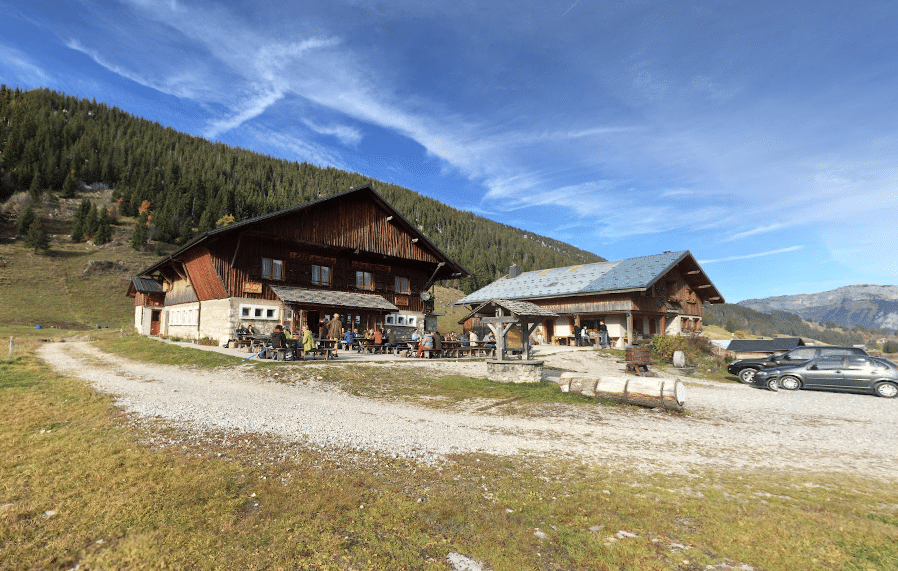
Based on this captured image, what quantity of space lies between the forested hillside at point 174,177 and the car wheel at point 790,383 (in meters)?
89.9

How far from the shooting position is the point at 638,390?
11.6m

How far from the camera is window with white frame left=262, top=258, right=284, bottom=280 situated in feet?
87.0

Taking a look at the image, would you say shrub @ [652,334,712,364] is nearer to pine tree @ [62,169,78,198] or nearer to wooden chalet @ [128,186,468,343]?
wooden chalet @ [128,186,468,343]

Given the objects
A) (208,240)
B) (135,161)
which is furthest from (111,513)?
(135,161)

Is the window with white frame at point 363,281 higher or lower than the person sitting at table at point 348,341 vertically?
higher

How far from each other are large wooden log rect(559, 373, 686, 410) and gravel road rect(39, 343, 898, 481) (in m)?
0.37

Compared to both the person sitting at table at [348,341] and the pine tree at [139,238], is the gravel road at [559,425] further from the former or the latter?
the pine tree at [139,238]

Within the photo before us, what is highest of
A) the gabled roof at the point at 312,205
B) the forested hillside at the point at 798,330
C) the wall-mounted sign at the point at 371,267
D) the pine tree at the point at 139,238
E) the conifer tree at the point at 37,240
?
the pine tree at the point at 139,238

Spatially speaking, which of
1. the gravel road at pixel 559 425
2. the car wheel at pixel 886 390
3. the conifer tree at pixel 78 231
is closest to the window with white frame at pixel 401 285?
the gravel road at pixel 559 425

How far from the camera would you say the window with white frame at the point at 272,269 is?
1045 inches

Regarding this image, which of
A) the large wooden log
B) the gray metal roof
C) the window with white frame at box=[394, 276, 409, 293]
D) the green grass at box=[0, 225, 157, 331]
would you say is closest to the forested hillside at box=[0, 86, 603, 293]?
the green grass at box=[0, 225, 157, 331]

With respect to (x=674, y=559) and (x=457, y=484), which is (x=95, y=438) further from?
(x=674, y=559)

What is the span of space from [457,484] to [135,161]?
15651 centimetres

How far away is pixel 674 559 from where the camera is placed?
380 cm
